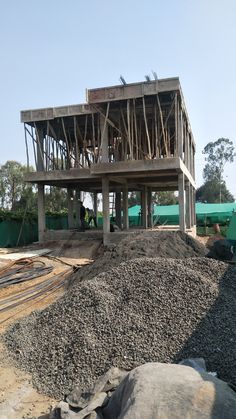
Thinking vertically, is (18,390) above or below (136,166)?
below

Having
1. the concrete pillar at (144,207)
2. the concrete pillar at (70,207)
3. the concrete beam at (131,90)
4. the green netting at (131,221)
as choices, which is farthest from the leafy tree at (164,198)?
the concrete beam at (131,90)

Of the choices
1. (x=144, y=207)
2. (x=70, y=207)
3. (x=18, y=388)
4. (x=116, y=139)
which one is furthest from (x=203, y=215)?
(x=18, y=388)

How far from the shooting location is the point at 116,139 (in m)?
21.8

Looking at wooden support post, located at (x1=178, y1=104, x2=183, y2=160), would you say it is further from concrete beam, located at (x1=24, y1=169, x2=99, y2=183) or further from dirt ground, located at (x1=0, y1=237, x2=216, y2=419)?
dirt ground, located at (x1=0, y1=237, x2=216, y2=419)

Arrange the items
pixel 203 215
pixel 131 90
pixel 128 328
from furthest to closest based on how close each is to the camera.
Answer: pixel 203 215 < pixel 131 90 < pixel 128 328

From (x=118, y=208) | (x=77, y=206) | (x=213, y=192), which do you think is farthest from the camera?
(x=213, y=192)

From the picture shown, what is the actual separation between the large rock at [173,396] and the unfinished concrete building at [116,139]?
1329 cm

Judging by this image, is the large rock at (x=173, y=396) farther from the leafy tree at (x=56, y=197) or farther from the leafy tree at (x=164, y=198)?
the leafy tree at (x=164, y=198)

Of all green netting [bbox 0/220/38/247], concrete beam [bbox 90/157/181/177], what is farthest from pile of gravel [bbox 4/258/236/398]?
green netting [bbox 0/220/38/247]

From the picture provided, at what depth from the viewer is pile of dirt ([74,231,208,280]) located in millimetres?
11721

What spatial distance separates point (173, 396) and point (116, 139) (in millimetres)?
19043

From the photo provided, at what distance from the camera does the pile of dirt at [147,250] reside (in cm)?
1172

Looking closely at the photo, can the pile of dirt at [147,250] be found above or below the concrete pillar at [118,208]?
below

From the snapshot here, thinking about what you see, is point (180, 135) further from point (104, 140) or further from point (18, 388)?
point (18, 388)
